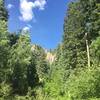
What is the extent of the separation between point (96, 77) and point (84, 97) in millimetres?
2065

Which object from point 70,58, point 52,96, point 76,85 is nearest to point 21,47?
point 70,58

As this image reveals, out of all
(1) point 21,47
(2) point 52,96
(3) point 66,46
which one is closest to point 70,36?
(3) point 66,46

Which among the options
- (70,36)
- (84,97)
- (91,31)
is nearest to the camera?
(84,97)

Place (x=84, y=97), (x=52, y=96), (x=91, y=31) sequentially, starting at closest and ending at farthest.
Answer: (x=84, y=97) → (x=52, y=96) → (x=91, y=31)

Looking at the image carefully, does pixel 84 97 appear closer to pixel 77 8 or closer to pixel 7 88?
pixel 7 88

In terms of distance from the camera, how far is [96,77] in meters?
35.1

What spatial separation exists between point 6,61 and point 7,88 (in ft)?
11.3

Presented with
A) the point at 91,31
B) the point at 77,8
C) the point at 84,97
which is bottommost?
the point at 84,97

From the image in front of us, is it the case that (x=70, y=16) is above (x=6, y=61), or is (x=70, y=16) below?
above

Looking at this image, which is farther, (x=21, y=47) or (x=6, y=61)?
(x=21, y=47)

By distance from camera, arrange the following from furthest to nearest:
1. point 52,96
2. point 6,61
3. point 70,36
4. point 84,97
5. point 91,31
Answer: point 70,36 < point 91,31 < point 6,61 < point 52,96 < point 84,97

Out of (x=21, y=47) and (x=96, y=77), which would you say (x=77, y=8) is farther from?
(x=96, y=77)

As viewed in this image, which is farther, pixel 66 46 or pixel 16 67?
pixel 66 46

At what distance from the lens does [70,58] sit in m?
61.1
